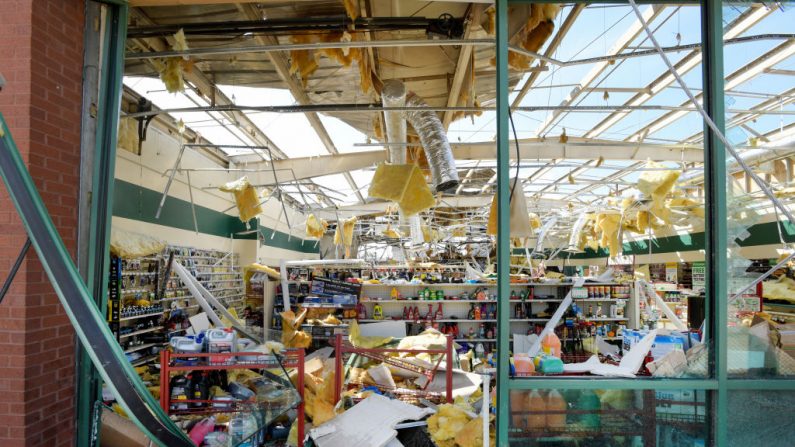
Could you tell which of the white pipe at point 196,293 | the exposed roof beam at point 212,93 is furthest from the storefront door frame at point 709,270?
the white pipe at point 196,293

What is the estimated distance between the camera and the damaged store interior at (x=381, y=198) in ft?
9.16

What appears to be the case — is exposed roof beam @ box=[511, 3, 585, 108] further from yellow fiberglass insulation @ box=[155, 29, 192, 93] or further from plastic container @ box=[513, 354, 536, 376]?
yellow fiberglass insulation @ box=[155, 29, 192, 93]

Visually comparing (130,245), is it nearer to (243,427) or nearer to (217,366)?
(217,366)

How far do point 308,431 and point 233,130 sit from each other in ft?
19.2

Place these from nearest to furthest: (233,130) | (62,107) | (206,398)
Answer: (62,107), (206,398), (233,130)

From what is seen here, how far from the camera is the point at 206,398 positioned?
4316 millimetres

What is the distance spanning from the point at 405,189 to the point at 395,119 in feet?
3.13

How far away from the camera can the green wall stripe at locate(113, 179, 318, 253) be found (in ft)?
21.9

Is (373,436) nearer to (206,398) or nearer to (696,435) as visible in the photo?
(206,398)

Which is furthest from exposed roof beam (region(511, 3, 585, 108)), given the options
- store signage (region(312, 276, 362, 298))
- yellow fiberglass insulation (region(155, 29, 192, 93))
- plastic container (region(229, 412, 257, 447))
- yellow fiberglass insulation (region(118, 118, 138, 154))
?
yellow fiberglass insulation (region(118, 118, 138, 154))

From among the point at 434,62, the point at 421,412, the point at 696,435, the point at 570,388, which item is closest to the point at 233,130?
the point at 434,62

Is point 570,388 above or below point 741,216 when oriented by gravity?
below

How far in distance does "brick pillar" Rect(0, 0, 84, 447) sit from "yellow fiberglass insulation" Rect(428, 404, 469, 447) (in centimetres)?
292

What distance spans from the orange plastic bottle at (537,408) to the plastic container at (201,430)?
2644 mm
